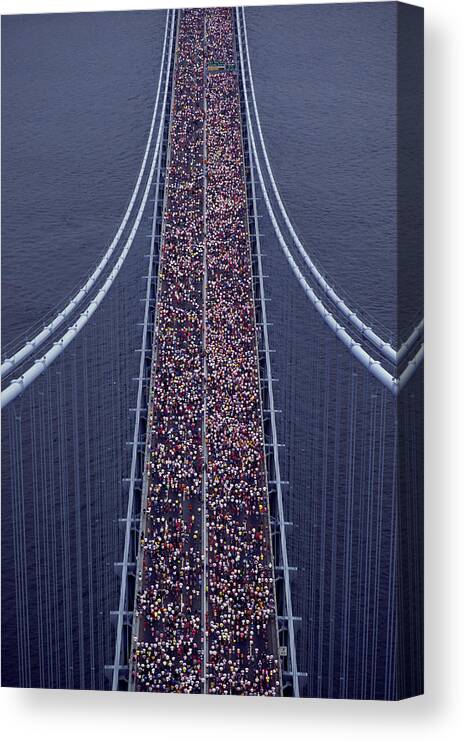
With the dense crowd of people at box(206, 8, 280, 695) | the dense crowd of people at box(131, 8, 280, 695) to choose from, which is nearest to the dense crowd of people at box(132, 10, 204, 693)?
the dense crowd of people at box(131, 8, 280, 695)

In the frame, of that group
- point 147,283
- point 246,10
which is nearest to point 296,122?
point 246,10

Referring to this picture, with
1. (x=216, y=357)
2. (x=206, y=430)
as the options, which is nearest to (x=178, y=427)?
(x=206, y=430)

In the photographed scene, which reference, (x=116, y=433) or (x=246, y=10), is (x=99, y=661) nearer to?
(x=116, y=433)

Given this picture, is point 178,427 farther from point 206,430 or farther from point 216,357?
point 216,357

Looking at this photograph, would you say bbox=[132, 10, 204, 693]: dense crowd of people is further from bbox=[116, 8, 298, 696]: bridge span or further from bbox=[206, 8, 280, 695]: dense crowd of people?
bbox=[206, 8, 280, 695]: dense crowd of people

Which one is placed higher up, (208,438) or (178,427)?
(178,427)

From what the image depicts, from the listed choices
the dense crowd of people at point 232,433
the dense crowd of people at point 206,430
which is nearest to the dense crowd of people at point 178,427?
the dense crowd of people at point 206,430

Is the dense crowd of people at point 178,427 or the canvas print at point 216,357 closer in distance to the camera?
the canvas print at point 216,357

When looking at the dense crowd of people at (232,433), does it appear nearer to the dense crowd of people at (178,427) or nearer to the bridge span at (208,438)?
the bridge span at (208,438)
